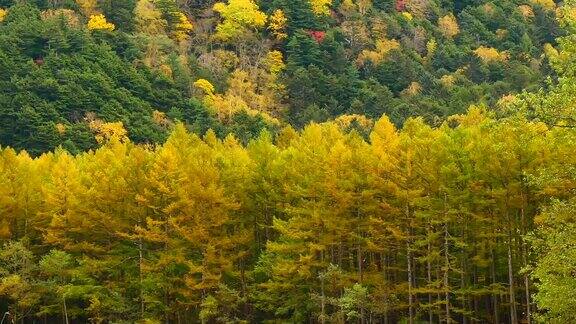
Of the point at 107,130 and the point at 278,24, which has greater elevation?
the point at 278,24

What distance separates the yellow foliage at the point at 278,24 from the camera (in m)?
125

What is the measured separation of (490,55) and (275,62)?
36122 mm

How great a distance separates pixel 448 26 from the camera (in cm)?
13912

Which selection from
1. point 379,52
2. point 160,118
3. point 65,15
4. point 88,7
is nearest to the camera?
point 160,118

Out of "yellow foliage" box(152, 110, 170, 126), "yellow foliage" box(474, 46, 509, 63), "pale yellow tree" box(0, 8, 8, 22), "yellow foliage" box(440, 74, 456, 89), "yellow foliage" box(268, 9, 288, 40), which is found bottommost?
"yellow foliage" box(152, 110, 170, 126)

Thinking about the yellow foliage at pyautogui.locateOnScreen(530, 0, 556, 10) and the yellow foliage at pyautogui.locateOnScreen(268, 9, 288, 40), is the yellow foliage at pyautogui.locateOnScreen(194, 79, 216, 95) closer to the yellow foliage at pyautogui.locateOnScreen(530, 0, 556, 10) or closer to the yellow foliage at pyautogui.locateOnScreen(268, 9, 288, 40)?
the yellow foliage at pyautogui.locateOnScreen(268, 9, 288, 40)

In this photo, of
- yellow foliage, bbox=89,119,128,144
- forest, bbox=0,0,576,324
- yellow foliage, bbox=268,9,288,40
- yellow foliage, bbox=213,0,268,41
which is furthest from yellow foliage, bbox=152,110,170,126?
yellow foliage, bbox=268,9,288,40

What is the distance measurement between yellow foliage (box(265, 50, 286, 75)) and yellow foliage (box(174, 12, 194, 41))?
511 inches

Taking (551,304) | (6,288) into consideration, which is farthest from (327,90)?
(551,304)

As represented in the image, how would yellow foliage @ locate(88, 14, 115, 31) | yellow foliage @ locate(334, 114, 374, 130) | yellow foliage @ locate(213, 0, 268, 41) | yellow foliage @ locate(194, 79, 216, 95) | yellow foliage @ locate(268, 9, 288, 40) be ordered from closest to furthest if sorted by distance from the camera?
yellow foliage @ locate(334, 114, 374, 130)
yellow foliage @ locate(194, 79, 216, 95)
yellow foliage @ locate(88, 14, 115, 31)
yellow foliage @ locate(213, 0, 268, 41)
yellow foliage @ locate(268, 9, 288, 40)

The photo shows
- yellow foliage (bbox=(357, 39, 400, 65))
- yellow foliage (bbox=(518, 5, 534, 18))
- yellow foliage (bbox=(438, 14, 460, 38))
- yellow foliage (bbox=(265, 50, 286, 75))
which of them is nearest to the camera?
yellow foliage (bbox=(265, 50, 286, 75))

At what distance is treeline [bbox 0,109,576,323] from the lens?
36.6m

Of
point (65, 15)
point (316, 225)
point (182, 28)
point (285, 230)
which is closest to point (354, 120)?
point (182, 28)

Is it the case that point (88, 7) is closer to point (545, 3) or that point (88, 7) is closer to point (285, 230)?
point (285, 230)
